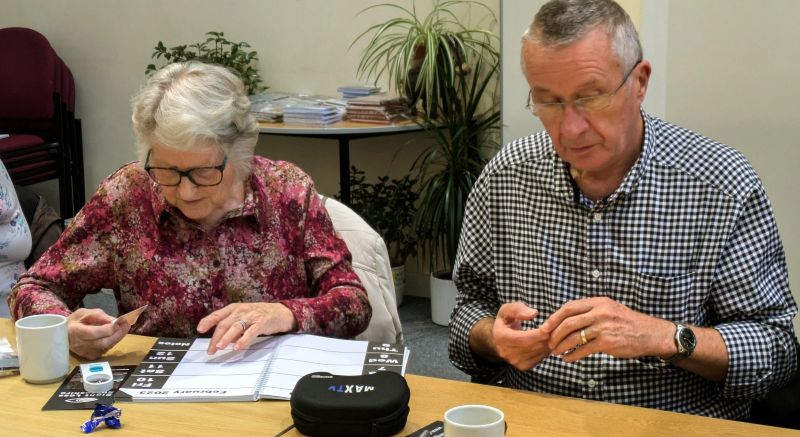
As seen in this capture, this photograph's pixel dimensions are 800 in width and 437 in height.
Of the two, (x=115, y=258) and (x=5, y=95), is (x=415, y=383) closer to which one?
(x=115, y=258)

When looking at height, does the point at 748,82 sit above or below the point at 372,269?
above

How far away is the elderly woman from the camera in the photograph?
6.73 feet

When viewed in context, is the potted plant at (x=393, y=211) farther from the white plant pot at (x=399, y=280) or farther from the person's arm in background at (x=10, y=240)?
the person's arm in background at (x=10, y=240)

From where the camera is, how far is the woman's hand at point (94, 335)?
6.19 ft

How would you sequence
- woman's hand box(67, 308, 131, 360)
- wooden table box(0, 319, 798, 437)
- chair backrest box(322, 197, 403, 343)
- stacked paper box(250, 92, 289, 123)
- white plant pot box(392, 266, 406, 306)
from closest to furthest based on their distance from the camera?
wooden table box(0, 319, 798, 437), woman's hand box(67, 308, 131, 360), chair backrest box(322, 197, 403, 343), stacked paper box(250, 92, 289, 123), white plant pot box(392, 266, 406, 306)

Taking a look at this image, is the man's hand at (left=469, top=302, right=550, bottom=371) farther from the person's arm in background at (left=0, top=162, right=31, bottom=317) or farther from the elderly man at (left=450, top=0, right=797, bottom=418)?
the person's arm in background at (left=0, top=162, right=31, bottom=317)

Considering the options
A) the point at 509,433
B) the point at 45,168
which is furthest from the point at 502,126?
the point at 45,168

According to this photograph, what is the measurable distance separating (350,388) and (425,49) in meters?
2.87

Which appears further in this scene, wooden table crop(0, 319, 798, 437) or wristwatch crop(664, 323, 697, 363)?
wristwatch crop(664, 323, 697, 363)

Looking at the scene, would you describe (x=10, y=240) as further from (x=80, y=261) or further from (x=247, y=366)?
(x=247, y=366)

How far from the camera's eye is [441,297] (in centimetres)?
442

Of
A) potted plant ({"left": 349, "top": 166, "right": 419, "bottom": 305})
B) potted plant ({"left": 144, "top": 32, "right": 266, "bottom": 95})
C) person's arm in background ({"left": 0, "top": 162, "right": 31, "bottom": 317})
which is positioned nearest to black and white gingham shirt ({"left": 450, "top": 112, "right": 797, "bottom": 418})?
person's arm in background ({"left": 0, "top": 162, "right": 31, "bottom": 317})

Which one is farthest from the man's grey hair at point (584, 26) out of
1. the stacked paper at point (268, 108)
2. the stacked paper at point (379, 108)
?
the stacked paper at point (268, 108)

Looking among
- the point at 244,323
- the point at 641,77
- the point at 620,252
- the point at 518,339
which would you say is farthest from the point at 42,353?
the point at 641,77
